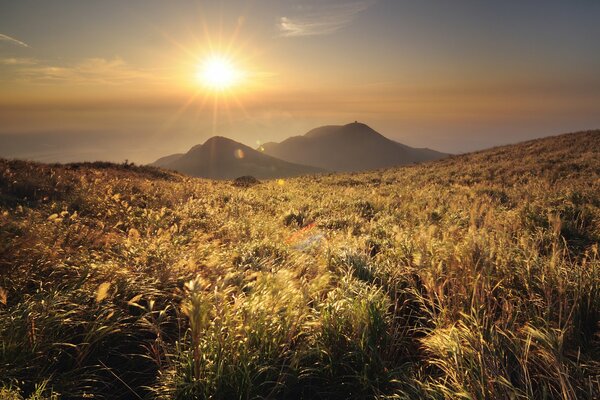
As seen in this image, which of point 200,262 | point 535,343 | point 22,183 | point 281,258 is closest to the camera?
point 535,343

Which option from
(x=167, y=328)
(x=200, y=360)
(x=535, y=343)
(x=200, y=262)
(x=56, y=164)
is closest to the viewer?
(x=200, y=360)

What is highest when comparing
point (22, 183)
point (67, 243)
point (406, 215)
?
point (22, 183)

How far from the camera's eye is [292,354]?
8.66 ft

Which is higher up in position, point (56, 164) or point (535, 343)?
point (56, 164)

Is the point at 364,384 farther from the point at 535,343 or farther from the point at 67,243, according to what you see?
the point at 67,243

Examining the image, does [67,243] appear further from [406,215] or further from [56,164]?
[56,164]

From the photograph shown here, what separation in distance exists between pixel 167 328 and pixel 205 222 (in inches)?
185

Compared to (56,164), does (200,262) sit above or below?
below

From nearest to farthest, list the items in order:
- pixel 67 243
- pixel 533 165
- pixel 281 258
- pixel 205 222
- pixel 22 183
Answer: pixel 67 243 → pixel 281 258 → pixel 205 222 → pixel 22 183 → pixel 533 165

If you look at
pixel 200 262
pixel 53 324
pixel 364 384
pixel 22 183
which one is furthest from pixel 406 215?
pixel 22 183

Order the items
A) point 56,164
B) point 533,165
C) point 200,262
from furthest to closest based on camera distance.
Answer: point 533,165, point 56,164, point 200,262

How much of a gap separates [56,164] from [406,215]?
1919 centimetres

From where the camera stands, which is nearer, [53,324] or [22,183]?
[53,324]

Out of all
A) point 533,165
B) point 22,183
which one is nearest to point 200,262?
point 22,183
